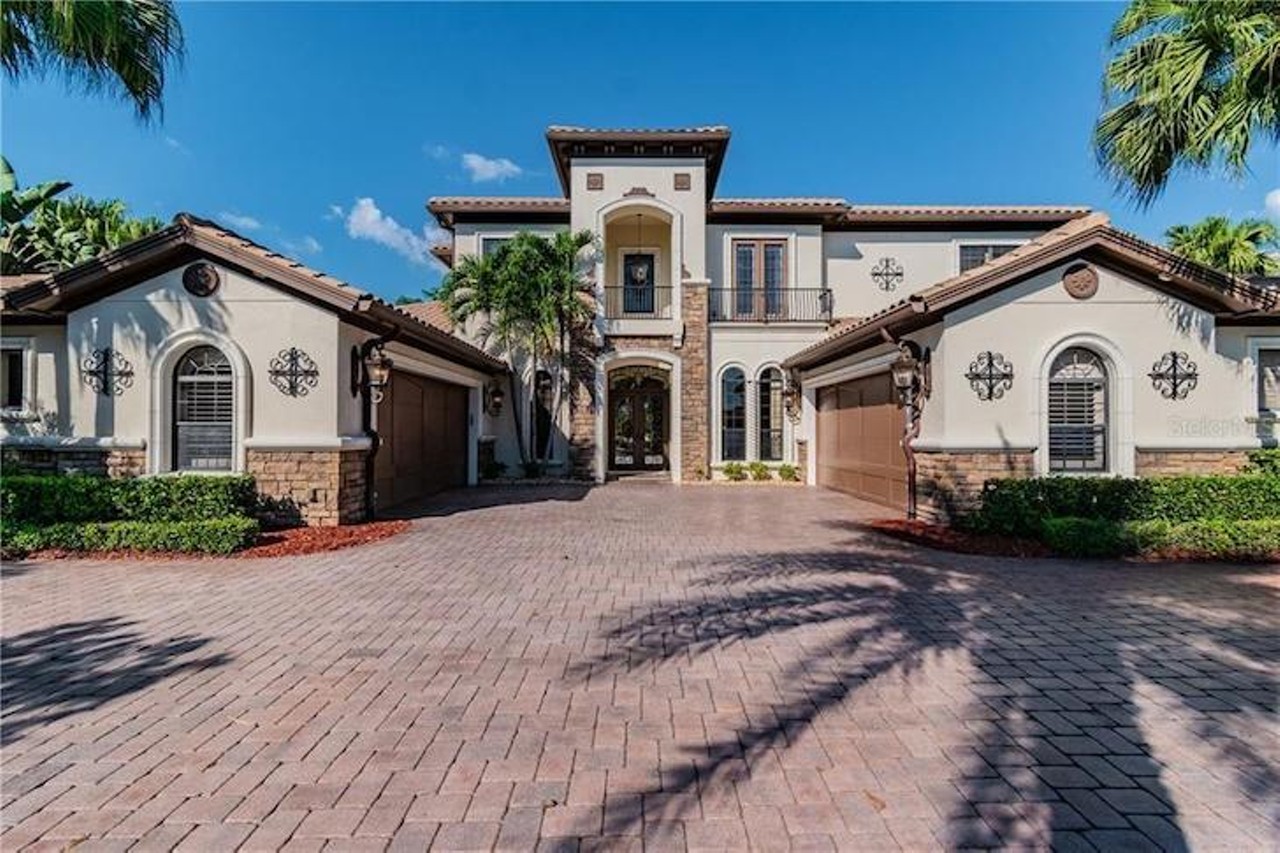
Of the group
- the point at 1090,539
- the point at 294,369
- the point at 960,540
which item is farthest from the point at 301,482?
the point at 1090,539

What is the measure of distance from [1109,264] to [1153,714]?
798 cm

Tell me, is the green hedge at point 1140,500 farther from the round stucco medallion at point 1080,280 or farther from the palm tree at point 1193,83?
the palm tree at point 1193,83

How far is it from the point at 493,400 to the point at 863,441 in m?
9.59

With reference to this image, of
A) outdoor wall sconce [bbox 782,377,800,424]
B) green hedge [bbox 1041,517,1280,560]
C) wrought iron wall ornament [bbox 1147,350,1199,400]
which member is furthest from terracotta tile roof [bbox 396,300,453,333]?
wrought iron wall ornament [bbox 1147,350,1199,400]

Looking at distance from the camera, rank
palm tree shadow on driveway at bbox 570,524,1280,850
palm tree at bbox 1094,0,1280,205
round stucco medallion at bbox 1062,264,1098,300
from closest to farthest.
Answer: palm tree shadow on driveway at bbox 570,524,1280,850 → palm tree at bbox 1094,0,1280,205 → round stucco medallion at bbox 1062,264,1098,300

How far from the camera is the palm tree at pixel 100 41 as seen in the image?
7395mm

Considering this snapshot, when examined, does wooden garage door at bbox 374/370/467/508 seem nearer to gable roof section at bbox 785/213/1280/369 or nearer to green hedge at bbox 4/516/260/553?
green hedge at bbox 4/516/260/553

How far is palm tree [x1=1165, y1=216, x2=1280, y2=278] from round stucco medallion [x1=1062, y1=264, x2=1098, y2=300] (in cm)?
663

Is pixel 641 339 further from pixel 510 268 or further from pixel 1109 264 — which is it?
pixel 1109 264

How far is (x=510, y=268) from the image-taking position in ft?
51.8

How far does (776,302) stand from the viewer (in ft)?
59.8

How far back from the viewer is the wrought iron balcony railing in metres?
18.2

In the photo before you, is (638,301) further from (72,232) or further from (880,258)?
(72,232)

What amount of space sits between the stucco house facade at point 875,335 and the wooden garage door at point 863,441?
73 mm
